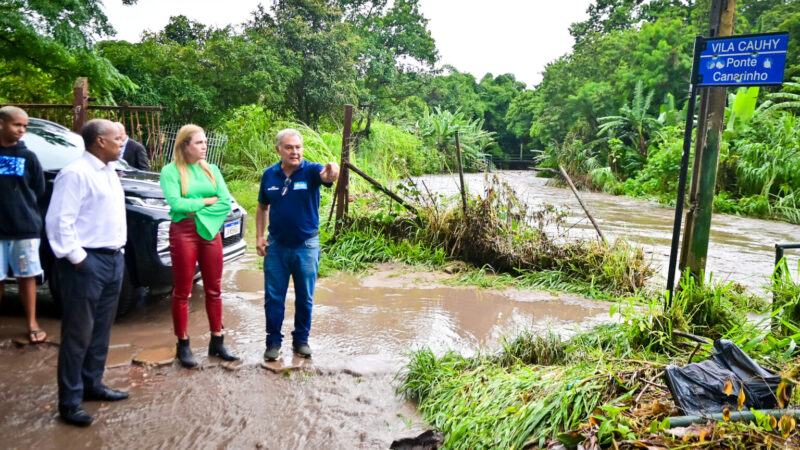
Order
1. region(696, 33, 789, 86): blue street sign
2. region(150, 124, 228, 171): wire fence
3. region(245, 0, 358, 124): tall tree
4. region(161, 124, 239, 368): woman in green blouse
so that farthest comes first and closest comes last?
region(245, 0, 358, 124): tall tree, region(150, 124, 228, 171): wire fence, region(161, 124, 239, 368): woman in green blouse, region(696, 33, 789, 86): blue street sign

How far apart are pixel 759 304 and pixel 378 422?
14.4 feet

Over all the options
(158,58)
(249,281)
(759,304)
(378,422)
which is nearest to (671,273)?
(759,304)

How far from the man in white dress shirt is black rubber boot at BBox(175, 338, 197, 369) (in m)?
0.82

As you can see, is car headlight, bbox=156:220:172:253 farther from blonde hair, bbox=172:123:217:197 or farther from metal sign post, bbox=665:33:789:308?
metal sign post, bbox=665:33:789:308

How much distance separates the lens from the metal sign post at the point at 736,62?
3654mm

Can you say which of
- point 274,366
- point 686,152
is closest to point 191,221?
point 274,366

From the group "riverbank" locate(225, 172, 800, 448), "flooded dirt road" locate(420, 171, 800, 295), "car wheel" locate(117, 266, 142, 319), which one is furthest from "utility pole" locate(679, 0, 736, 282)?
"car wheel" locate(117, 266, 142, 319)

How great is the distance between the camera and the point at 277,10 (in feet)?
71.7

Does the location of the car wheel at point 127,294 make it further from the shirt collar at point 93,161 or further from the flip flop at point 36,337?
the shirt collar at point 93,161

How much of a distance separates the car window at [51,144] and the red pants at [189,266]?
198 cm

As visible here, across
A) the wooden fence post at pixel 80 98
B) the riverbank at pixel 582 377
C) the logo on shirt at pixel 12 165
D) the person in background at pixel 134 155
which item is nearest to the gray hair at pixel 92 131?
the logo on shirt at pixel 12 165

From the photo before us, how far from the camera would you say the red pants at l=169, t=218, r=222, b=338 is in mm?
3930

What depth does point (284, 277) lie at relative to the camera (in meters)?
4.23

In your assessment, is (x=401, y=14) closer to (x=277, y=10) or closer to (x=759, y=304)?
(x=277, y=10)
